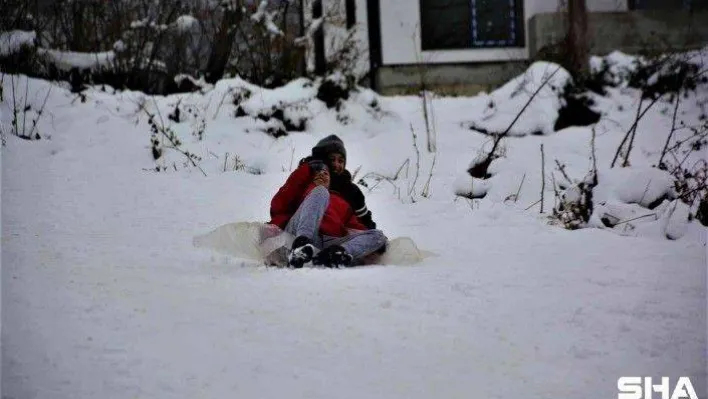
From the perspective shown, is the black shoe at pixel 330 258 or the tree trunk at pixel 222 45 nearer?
the black shoe at pixel 330 258

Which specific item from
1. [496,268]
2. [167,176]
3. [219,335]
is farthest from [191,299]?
[167,176]

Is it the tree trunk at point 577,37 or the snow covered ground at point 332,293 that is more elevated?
the tree trunk at point 577,37

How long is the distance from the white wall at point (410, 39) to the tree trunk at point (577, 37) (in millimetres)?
1109

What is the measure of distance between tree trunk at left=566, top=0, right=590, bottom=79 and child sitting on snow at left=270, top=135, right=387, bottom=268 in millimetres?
6865

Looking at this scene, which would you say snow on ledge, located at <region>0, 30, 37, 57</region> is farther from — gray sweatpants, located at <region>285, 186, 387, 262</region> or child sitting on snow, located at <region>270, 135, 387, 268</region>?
gray sweatpants, located at <region>285, 186, 387, 262</region>

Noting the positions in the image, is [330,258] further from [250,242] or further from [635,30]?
[635,30]

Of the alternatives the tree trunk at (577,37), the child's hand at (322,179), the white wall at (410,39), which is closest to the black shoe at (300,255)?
the child's hand at (322,179)

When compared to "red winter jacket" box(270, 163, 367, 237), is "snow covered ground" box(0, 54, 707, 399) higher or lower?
lower

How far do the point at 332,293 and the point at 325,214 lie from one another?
958 mm

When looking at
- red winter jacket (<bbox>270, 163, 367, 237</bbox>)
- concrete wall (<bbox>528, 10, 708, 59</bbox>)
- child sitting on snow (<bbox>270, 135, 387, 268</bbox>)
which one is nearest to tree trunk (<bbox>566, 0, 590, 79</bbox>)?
concrete wall (<bbox>528, 10, 708, 59</bbox>)

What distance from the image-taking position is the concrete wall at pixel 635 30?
11352 mm

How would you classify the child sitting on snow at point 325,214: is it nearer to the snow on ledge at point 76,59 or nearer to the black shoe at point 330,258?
the black shoe at point 330,258

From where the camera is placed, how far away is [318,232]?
377 centimetres

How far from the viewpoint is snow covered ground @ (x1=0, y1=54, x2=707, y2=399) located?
6.69ft
